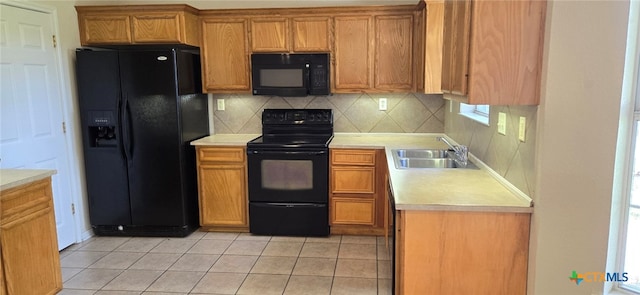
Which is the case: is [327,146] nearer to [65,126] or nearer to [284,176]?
[284,176]

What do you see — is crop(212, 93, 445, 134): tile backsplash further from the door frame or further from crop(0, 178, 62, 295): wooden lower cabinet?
crop(0, 178, 62, 295): wooden lower cabinet

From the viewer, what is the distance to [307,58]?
365 cm

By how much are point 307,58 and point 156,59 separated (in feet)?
4.15

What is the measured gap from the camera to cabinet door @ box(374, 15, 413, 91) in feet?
11.8

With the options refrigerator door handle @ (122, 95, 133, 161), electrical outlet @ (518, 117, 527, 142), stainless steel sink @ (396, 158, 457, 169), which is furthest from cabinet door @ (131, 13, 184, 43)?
electrical outlet @ (518, 117, 527, 142)

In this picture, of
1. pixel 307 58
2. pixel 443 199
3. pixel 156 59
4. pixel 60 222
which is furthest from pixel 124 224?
pixel 443 199

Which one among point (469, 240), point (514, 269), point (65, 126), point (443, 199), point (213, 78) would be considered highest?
point (213, 78)

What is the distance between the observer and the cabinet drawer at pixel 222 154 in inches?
145

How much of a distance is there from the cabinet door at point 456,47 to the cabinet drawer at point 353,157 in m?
1.27

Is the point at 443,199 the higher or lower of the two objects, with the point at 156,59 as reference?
lower

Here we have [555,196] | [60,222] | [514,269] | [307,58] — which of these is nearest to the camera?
[555,196]

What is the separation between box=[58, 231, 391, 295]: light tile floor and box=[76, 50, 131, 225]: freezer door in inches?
11.0

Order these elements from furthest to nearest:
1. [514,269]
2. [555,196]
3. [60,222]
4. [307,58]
Answer: 1. [307,58]
2. [60,222]
3. [514,269]
4. [555,196]

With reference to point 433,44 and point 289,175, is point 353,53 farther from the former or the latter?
point 289,175
